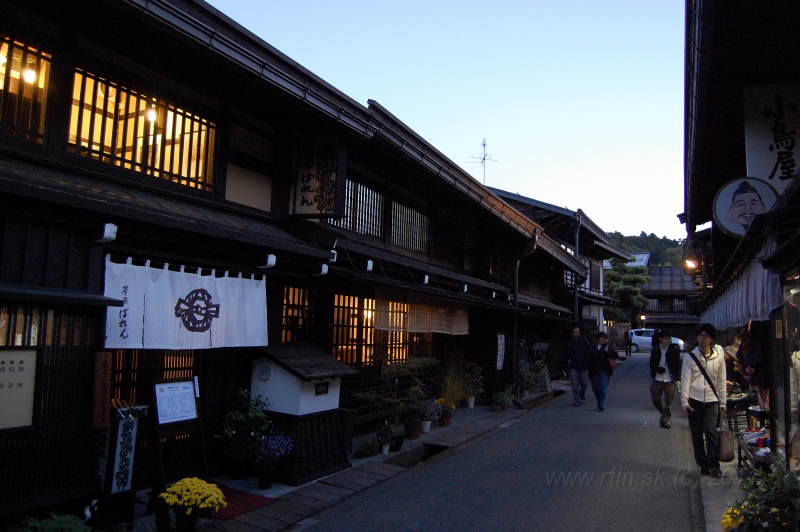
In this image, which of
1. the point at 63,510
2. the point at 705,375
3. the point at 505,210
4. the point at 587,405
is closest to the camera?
the point at 63,510

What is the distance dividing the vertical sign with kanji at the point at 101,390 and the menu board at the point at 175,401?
80 cm

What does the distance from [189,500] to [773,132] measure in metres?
9.74

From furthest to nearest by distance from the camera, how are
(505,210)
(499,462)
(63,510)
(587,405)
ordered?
(587,405) < (505,210) < (499,462) < (63,510)

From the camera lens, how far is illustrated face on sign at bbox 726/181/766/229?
9.12 meters

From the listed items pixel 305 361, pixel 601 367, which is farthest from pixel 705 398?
pixel 601 367

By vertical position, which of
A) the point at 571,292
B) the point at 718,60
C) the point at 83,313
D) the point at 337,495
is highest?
the point at 718,60

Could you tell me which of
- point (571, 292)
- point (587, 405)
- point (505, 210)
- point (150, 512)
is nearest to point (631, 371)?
point (571, 292)

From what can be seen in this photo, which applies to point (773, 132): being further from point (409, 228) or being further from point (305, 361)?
point (305, 361)

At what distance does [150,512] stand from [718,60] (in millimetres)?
9412

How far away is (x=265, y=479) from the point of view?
7.80 m

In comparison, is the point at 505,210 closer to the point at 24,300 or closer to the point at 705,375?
the point at 705,375

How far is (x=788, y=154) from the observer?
359 inches

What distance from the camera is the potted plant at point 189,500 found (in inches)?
230

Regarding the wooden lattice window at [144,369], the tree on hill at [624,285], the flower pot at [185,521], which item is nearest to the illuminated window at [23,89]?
the wooden lattice window at [144,369]
